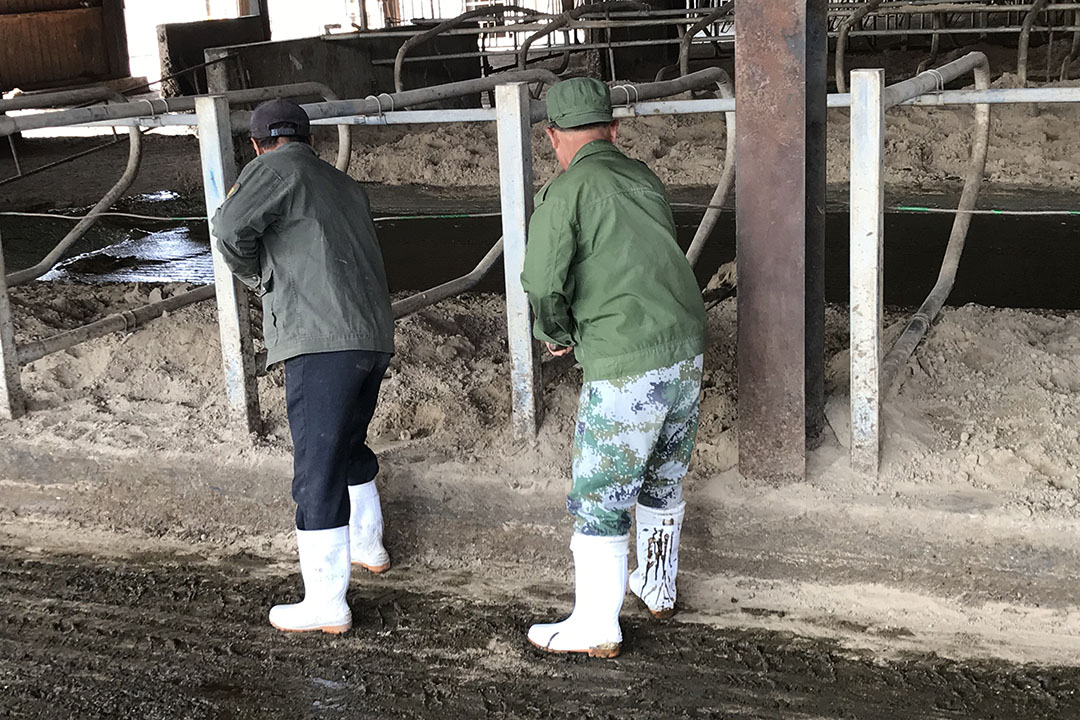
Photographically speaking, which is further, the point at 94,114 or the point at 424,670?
the point at 94,114

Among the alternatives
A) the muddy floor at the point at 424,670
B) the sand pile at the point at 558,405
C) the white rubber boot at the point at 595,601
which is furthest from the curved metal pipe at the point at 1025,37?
the white rubber boot at the point at 595,601

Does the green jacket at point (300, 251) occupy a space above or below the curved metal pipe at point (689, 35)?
below

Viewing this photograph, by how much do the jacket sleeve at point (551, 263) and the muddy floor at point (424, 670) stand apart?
1.08 metres

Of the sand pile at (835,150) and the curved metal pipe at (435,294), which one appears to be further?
the sand pile at (835,150)

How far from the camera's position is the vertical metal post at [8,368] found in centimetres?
475

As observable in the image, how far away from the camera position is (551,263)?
10.8ft

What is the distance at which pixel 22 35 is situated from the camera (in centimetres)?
1460

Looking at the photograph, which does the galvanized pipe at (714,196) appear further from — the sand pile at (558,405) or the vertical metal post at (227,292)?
the vertical metal post at (227,292)

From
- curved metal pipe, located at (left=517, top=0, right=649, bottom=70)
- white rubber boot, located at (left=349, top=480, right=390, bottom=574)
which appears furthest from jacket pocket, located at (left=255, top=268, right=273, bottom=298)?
curved metal pipe, located at (left=517, top=0, right=649, bottom=70)

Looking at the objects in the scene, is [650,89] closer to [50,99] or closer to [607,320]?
[607,320]

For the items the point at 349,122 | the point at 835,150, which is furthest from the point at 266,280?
the point at 835,150

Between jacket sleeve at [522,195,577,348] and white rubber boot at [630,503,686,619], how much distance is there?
76cm

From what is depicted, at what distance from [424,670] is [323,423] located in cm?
83

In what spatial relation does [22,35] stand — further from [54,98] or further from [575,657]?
[575,657]
